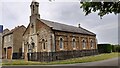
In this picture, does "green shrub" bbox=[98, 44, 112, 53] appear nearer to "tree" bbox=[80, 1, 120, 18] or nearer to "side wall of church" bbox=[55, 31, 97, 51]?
"side wall of church" bbox=[55, 31, 97, 51]

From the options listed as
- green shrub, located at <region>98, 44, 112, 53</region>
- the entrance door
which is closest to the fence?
green shrub, located at <region>98, 44, 112, 53</region>

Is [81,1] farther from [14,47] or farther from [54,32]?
[14,47]

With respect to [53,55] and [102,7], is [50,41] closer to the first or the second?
[53,55]

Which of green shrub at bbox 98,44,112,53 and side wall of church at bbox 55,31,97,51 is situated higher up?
side wall of church at bbox 55,31,97,51

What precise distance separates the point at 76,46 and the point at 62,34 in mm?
5970

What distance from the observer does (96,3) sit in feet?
53.2

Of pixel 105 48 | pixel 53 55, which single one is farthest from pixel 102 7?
pixel 105 48

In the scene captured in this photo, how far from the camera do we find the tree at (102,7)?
16050 millimetres

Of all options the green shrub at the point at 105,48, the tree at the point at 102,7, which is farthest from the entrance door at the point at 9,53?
the tree at the point at 102,7

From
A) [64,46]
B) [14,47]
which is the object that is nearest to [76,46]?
[64,46]

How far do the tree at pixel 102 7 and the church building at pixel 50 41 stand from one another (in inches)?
677

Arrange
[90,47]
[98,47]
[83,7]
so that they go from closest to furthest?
[83,7]
[90,47]
[98,47]

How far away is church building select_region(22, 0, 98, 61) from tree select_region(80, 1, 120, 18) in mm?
17200

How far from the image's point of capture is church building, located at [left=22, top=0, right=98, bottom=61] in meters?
34.1
